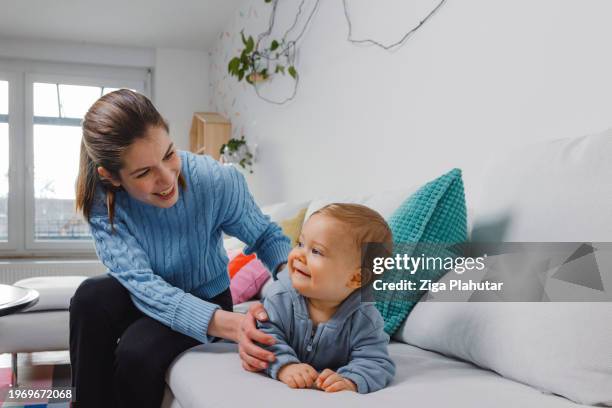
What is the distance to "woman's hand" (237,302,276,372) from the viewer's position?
0.98 metres

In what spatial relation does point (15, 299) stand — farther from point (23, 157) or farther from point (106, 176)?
point (23, 157)

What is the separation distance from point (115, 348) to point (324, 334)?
0.53m

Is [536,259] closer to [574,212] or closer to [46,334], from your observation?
[574,212]

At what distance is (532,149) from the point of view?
3.78 ft

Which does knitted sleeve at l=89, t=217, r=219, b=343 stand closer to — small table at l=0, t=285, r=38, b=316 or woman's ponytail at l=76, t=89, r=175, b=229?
woman's ponytail at l=76, t=89, r=175, b=229

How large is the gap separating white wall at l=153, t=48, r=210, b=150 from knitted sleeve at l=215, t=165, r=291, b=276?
4039mm

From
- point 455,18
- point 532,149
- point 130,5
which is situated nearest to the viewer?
point 532,149

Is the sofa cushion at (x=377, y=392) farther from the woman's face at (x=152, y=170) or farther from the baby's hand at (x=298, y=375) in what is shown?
the woman's face at (x=152, y=170)

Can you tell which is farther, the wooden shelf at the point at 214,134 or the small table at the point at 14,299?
the wooden shelf at the point at 214,134

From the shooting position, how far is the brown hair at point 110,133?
1228 millimetres

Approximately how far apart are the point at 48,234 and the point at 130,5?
2239 millimetres

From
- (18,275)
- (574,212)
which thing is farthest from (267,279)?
(18,275)

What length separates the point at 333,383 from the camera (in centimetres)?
91

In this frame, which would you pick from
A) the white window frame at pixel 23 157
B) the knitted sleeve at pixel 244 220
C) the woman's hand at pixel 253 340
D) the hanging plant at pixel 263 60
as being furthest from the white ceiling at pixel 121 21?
the woman's hand at pixel 253 340
